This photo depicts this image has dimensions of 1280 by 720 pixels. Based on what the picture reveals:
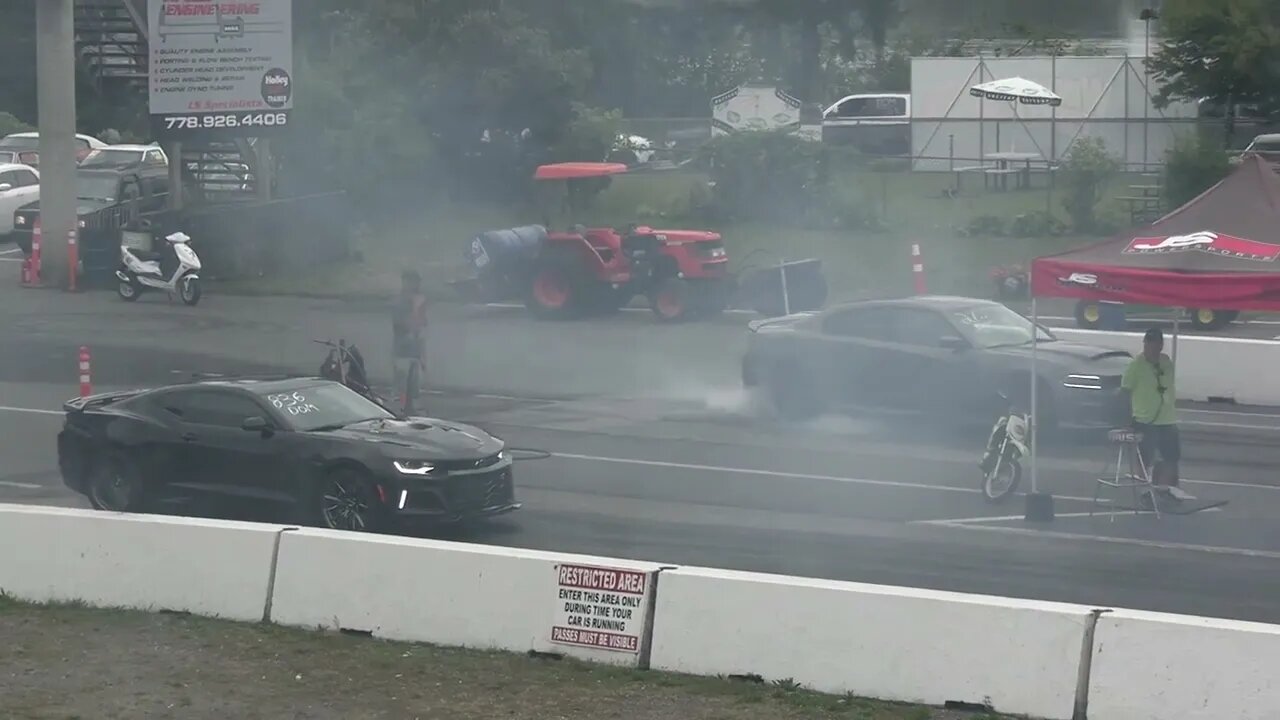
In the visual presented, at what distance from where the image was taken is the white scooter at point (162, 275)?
28.7 m

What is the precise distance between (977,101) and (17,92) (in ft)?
102

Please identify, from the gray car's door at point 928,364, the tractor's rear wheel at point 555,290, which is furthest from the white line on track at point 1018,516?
the tractor's rear wheel at point 555,290

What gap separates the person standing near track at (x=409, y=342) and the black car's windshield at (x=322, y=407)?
3676mm

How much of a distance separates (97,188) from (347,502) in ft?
76.9

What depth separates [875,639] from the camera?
29.2 ft

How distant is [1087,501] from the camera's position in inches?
583

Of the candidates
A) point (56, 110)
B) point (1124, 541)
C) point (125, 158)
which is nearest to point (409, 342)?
point (1124, 541)

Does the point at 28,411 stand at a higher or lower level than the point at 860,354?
lower

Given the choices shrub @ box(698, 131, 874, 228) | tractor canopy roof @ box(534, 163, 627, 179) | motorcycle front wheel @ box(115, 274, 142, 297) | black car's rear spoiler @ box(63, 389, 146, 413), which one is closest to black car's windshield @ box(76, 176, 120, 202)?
motorcycle front wheel @ box(115, 274, 142, 297)

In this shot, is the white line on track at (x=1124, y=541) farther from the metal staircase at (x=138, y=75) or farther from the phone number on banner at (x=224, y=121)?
the metal staircase at (x=138, y=75)

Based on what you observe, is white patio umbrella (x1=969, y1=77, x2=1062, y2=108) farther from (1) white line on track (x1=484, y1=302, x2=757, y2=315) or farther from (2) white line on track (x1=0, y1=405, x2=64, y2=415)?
(2) white line on track (x1=0, y1=405, x2=64, y2=415)

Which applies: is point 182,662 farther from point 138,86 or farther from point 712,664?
point 138,86

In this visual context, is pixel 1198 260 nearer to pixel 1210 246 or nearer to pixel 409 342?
pixel 1210 246

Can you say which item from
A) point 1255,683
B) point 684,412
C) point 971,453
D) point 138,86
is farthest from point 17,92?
point 1255,683
